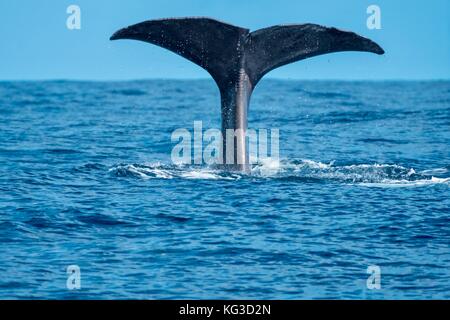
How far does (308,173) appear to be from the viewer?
17438mm

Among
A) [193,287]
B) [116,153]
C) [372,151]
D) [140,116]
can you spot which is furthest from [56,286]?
[140,116]

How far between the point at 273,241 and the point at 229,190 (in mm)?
2935

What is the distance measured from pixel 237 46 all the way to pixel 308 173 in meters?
3.18

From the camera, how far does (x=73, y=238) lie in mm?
12836

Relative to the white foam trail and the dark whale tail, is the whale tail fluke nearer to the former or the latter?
the dark whale tail

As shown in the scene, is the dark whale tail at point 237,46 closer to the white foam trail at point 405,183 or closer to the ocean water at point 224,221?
the ocean water at point 224,221

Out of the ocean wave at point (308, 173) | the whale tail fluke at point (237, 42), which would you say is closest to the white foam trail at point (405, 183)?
the ocean wave at point (308, 173)

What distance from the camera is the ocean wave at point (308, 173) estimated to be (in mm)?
16594

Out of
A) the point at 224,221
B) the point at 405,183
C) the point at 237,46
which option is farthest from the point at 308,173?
the point at 224,221

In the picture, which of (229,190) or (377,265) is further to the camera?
(229,190)

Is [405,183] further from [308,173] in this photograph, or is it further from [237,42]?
[237,42]

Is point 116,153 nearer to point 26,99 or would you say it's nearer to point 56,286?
point 56,286

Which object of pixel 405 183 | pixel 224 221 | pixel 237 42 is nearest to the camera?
pixel 224 221
